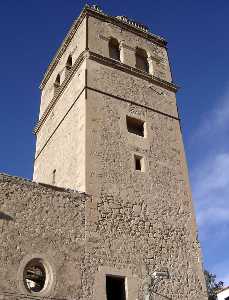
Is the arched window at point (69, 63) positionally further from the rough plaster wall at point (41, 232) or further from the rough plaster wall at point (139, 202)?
the rough plaster wall at point (41, 232)

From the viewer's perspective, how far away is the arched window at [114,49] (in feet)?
52.2

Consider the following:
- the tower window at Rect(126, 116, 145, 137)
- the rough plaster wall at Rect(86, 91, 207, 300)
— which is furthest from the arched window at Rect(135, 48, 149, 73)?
the tower window at Rect(126, 116, 145, 137)

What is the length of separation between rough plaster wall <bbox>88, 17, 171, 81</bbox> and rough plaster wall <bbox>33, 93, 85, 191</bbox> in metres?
2.73

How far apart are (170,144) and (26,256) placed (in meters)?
6.78

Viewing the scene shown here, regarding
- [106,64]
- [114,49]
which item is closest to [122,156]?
[106,64]

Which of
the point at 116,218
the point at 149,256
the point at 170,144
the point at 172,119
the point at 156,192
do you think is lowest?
the point at 149,256

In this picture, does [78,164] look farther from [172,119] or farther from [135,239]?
[172,119]

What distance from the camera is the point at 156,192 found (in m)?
12.8

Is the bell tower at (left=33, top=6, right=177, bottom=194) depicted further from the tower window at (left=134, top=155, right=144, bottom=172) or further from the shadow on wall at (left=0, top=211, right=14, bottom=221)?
the shadow on wall at (left=0, top=211, right=14, bottom=221)

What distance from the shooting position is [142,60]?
1686 cm

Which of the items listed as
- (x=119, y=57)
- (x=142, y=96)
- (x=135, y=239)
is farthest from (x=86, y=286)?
(x=119, y=57)

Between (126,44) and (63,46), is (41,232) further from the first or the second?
(63,46)

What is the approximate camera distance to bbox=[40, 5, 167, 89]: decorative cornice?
52.6 feet

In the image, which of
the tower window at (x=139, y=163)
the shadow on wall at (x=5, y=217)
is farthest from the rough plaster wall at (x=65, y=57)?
the shadow on wall at (x=5, y=217)
